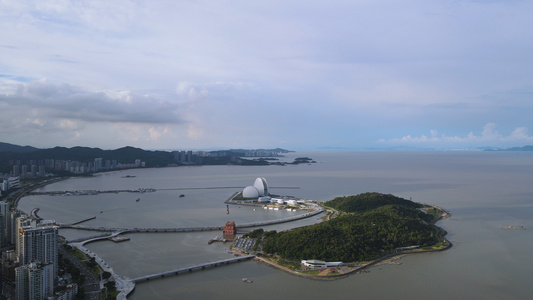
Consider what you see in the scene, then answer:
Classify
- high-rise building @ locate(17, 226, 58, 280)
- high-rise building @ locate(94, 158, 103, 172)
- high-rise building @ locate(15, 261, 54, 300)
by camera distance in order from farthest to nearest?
high-rise building @ locate(94, 158, 103, 172) < high-rise building @ locate(17, 226, 58, 280) < high-rise building @ locate(15, 261, 54, 300)

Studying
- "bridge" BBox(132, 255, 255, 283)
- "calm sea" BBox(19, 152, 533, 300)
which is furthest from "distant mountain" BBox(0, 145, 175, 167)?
"bridge" BBox(132, 255, 255, 283)

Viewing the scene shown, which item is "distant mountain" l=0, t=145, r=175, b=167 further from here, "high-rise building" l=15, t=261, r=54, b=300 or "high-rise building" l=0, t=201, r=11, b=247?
"high-rise building" l=15, t=261, r=54, b=300

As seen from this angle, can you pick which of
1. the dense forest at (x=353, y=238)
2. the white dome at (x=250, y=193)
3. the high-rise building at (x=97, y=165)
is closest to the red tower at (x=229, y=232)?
the dense forest at (x=353, y=238)

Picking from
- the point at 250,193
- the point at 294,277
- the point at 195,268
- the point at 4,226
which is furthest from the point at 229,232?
the point at 250,193

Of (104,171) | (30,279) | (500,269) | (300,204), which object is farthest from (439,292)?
(104,171)

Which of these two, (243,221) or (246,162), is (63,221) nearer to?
(243,221)

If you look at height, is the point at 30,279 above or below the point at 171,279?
above
